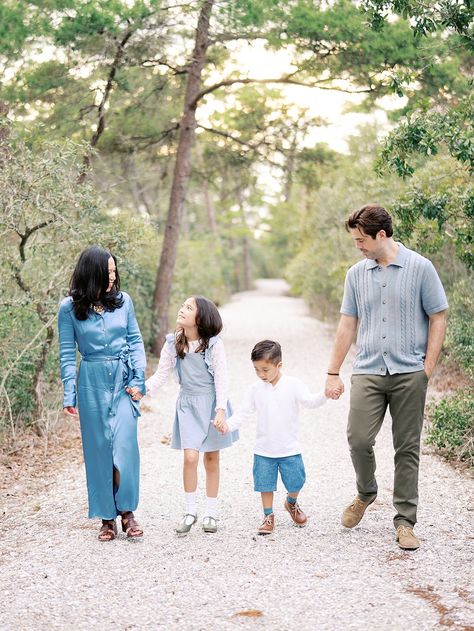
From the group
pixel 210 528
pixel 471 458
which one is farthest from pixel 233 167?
pixel 210 528

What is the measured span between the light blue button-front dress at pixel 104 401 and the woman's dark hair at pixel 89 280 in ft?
0.21

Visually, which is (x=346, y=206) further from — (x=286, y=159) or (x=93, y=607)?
(x=93, y=607)

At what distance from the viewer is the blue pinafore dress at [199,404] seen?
5.39m

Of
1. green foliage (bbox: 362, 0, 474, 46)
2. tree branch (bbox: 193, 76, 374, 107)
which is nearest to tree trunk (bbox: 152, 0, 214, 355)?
tree branch (bbox: 193, 76, 374, 107)

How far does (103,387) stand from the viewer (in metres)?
5.20

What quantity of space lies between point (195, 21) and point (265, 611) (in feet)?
36.5

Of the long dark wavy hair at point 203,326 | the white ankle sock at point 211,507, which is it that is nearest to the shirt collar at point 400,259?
the long dark wavy hair at point 203,326

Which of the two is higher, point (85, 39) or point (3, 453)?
point (85, 39)

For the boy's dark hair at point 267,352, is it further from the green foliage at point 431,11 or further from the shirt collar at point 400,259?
the green foliage at point 431,11

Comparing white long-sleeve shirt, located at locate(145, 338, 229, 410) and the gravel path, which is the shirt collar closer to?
white long-sleeve shirt, located at locate(145, 338, 229, 410)

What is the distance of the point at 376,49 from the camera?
531 inches

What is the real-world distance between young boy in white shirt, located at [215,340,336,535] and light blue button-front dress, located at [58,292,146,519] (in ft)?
2.10

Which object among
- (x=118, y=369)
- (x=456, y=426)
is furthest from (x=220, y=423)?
(x=456, y=426)

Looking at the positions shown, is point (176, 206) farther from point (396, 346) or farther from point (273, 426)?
point (396, 346)
